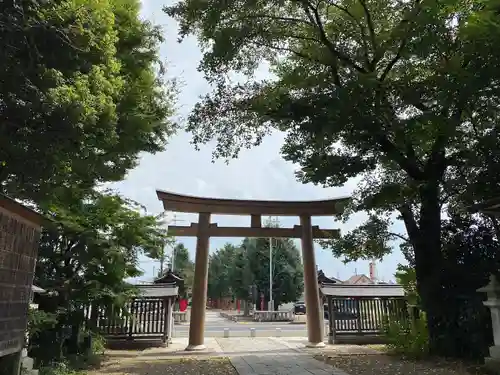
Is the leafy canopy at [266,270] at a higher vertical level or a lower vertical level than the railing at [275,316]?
higher

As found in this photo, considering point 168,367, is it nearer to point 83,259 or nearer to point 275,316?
point 83,259

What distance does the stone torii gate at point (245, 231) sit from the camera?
41.8 feet

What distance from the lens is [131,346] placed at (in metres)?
13.0

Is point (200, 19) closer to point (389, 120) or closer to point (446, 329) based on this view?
point (389, 120)

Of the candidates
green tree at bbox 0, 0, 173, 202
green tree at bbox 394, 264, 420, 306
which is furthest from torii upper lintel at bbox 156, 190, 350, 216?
green tree at bbox 0, 0, 173, 202

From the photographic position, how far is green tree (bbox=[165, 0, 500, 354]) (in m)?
6.90

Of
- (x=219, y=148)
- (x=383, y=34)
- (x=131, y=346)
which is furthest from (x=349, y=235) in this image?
(x=131, y=346)

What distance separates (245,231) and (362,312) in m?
5.29

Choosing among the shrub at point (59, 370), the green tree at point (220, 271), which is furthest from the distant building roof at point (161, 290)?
the green tree at point (220, 271)

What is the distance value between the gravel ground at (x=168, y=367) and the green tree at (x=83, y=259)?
110 cm

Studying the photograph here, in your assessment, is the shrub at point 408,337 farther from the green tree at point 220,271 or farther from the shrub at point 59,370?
the green tree at point 220,271

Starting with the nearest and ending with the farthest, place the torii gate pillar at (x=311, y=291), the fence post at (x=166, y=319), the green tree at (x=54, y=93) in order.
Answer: the green tree at (x=54, y=93) < the torii gate pillar at (x=311, y=291) < the fence post at (x=166, y=319)

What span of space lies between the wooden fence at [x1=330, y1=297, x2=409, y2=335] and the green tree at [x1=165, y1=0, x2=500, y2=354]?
5269 millimetres

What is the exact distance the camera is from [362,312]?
14875 mm
